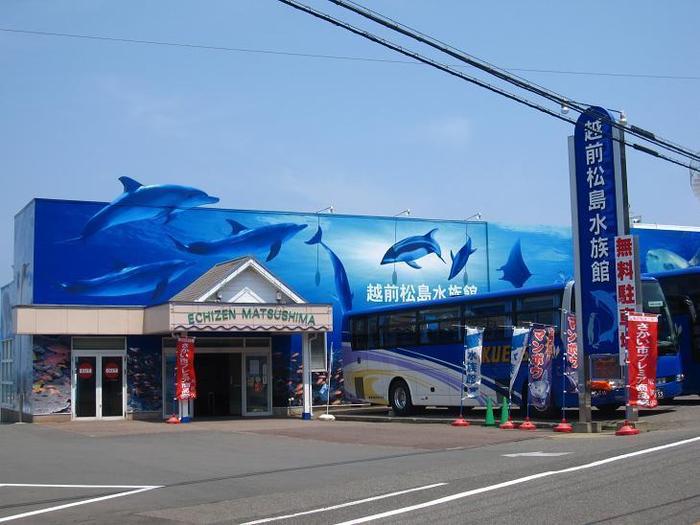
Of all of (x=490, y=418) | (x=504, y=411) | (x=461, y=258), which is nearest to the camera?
(x=504, y=411)

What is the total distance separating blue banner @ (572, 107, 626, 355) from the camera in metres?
21.2

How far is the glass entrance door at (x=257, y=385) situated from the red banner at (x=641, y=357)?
15.7 meters

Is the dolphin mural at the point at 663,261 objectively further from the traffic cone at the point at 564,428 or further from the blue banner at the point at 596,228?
the traffic cone at the point at 564,428

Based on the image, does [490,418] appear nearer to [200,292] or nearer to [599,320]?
[599,320]

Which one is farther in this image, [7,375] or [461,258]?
[461,258]

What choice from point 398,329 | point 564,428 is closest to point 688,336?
point 564,428

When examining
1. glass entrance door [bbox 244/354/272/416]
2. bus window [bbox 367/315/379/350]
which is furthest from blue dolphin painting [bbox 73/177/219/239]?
bus window [bbox 367/315/379/350]

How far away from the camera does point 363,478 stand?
13.2 meters

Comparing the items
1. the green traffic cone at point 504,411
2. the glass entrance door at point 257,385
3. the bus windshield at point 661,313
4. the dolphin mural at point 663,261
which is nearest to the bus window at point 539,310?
the bus windshield at point 661,313

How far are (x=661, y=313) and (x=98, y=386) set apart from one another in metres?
18.1

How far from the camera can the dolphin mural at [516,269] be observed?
3734 cm

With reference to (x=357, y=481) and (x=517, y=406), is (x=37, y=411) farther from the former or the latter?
(x=357, y=481)

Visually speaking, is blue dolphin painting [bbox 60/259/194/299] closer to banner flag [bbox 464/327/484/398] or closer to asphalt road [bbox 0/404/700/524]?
asphalt road [bbox 0/404/700/524]

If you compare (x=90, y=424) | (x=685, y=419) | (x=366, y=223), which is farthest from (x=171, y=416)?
(x=685, y=419)
